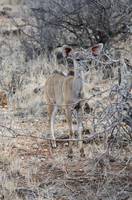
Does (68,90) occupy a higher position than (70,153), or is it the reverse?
(68,90)

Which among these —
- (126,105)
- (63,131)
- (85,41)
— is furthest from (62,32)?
(126,105)

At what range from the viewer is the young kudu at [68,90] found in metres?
8.00

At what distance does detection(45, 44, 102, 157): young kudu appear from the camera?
800cm

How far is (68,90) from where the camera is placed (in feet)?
27.3

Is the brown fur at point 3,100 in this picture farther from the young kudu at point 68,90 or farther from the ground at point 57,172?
the ground at point 57,172

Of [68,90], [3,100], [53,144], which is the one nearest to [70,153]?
[53,144]

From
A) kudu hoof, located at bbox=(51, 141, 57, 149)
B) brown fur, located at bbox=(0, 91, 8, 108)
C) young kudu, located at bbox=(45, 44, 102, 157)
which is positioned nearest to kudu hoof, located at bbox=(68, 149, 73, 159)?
young kudu, located at bbox=(45, 44, 102, 157)

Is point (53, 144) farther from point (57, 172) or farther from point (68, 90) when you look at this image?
point (57, 172)

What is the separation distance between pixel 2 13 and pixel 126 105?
15.6 meters

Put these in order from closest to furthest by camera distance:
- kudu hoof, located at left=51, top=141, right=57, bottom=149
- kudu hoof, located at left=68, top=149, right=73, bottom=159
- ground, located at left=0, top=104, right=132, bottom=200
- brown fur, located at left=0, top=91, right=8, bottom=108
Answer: ground, located at left=0, top=104, right=132, bottom=200 → kudu hoof, located at left=68, top=149, right=73, bottom=159 → kudu hoof, located at left=51, top=141, right=57, bottom=149 → brown fur, located at left=0, top=91, right=8, bottom=108

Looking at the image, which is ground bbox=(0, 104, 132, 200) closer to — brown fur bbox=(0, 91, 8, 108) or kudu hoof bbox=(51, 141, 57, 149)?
kudu hoof bbox=(51, 141, 57, 149)

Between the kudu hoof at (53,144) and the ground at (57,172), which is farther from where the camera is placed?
the kudu hoof at (53,144)

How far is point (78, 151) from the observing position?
7.52m

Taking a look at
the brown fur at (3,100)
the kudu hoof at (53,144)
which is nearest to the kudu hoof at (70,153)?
the kudu hoof at (53,144)
